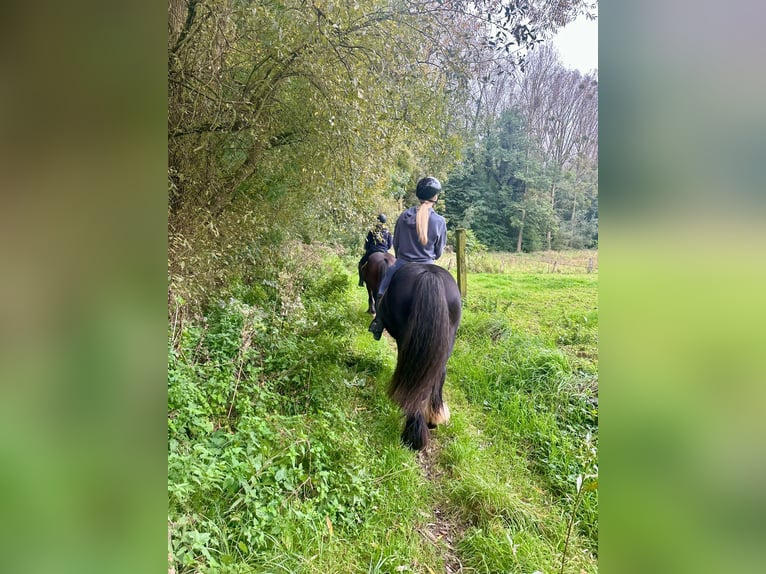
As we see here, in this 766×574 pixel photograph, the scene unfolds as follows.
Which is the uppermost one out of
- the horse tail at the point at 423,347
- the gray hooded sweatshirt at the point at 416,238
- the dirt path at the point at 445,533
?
the gray hooded sweatshirt at the point at 416,238

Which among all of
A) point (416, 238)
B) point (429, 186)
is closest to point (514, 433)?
point (416, 238)

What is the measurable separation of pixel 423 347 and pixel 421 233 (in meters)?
0.86

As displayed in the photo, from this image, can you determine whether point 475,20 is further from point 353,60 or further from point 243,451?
point 243,451

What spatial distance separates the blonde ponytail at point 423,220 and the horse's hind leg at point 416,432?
1272 millimetres

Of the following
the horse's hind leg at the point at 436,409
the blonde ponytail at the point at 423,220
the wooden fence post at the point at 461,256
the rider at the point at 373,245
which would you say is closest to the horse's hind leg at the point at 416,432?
the horse's hind leg at the point at 436,409

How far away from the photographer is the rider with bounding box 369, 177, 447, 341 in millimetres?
2537

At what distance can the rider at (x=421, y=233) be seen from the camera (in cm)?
254

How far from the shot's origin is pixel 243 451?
6.46 feet

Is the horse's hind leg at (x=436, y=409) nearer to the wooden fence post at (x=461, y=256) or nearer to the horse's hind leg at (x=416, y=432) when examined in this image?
the horse's hind leg at (x=416, y=432)

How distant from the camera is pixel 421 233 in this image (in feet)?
8.46
